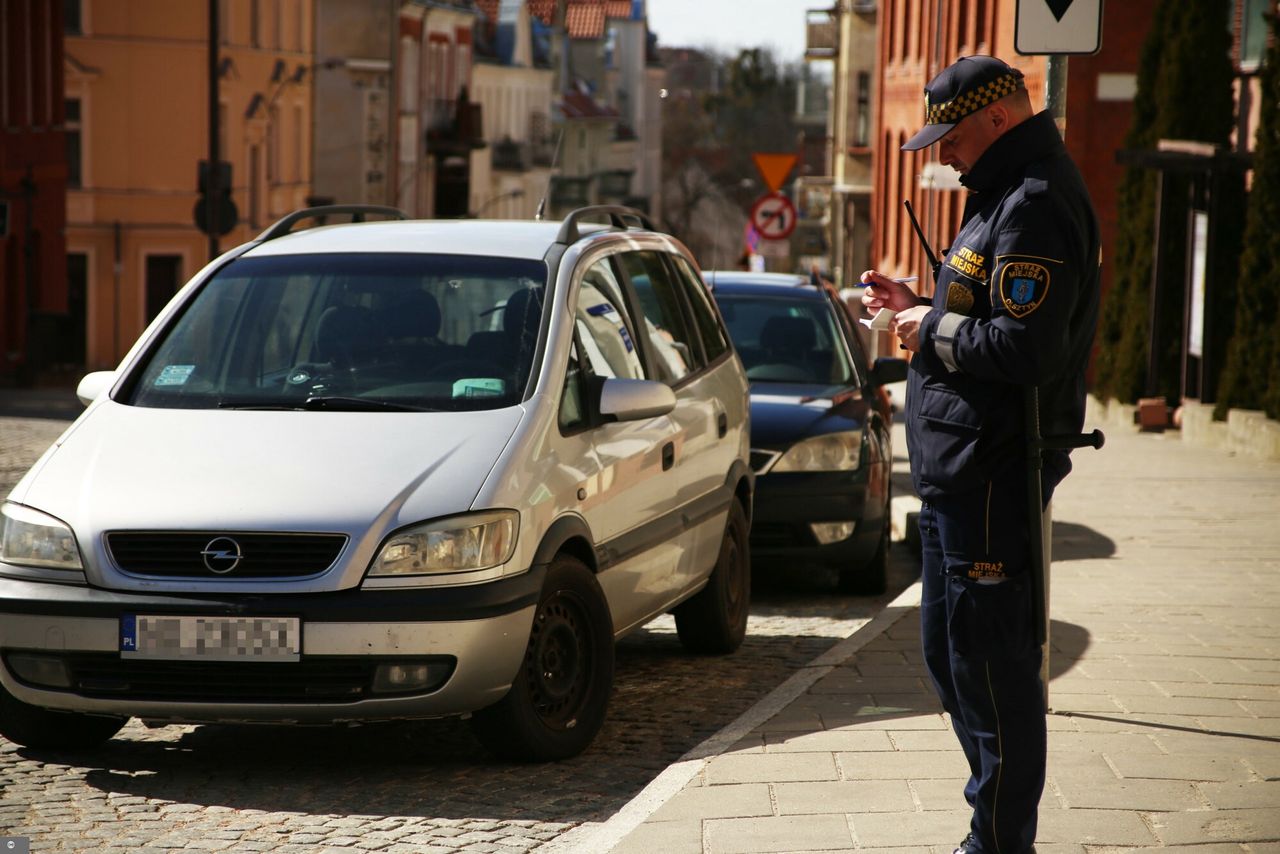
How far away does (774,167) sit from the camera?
30.8m

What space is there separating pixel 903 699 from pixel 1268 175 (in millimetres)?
12579

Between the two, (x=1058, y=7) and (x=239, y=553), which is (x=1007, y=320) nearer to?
(x=239, y=553)

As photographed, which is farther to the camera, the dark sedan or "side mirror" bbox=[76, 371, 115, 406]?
the dark sedan

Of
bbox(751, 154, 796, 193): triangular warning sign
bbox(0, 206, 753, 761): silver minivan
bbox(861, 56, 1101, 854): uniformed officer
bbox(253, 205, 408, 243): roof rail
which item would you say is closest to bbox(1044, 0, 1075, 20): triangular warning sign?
bbox(0, 206, 753, 761): silver minivan

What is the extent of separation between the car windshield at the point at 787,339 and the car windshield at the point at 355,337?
474 centimetres

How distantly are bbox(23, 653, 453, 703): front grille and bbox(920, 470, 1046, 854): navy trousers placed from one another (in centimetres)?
204

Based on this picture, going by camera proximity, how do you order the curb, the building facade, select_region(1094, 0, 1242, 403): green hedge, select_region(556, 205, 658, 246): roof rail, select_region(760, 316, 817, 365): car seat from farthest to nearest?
the building facade
select_region(1094, 0, 1242, 403): green hedge
select_region(760, 316, 817, 365): car seat
select_region(556, 205, 658, 246): roof rail
the curb

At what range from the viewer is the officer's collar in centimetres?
501

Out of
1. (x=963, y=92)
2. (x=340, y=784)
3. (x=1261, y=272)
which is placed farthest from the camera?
(x=1261, y=272)

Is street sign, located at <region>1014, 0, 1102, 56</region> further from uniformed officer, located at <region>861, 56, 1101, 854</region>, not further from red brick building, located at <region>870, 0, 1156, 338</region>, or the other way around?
red brick building, located at <region>870, 0, 1156, 338</region>

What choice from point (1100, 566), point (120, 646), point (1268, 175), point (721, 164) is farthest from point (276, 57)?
point (721, 164)

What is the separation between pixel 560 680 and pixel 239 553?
3.96ft

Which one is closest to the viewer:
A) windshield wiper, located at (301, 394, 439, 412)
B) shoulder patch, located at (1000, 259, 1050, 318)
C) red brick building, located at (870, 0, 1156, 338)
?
shoulder patch, located at (1000, 259, 1050, 318)

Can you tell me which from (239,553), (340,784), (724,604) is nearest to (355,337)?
(239,553)
